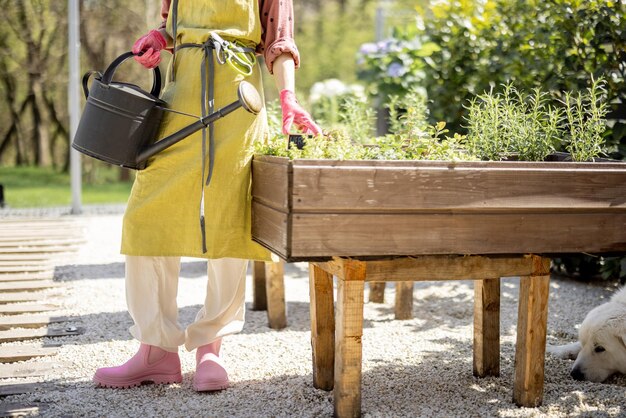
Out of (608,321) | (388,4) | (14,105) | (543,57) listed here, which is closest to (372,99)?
(543,57)

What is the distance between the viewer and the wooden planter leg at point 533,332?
264 centimetres

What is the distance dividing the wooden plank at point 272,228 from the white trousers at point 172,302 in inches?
9.9

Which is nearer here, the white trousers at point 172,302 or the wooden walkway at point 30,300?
the white trousers at point 172,302

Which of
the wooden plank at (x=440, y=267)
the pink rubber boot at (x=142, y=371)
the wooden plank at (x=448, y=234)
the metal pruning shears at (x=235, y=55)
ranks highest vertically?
the metal pruning shears at (x=235, y=55)

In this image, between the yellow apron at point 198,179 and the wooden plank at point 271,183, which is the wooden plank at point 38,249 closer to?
the yellow apron at point 198,179

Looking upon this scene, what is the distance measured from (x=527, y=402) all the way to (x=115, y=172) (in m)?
7.47

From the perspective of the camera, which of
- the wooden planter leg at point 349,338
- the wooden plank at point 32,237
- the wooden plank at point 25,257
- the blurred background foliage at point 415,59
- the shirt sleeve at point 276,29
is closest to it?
the wooden planter leg at point 349,338

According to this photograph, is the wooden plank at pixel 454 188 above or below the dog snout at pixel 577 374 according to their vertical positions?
above

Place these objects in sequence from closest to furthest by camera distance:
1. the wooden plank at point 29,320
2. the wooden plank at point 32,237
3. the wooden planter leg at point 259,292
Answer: the wooden plank at point 29,320, the wooden planter leg at point 259,292, the wooden plank at point 32,237

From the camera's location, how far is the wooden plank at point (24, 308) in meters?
3.90

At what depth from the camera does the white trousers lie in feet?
9.08

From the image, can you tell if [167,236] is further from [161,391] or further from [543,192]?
[543,192]

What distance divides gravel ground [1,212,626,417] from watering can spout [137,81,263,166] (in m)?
0.85

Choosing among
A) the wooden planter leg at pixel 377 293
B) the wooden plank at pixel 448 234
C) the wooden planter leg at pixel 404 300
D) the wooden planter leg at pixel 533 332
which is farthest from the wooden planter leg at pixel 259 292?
the wooden planter leg at pixel 533 332
